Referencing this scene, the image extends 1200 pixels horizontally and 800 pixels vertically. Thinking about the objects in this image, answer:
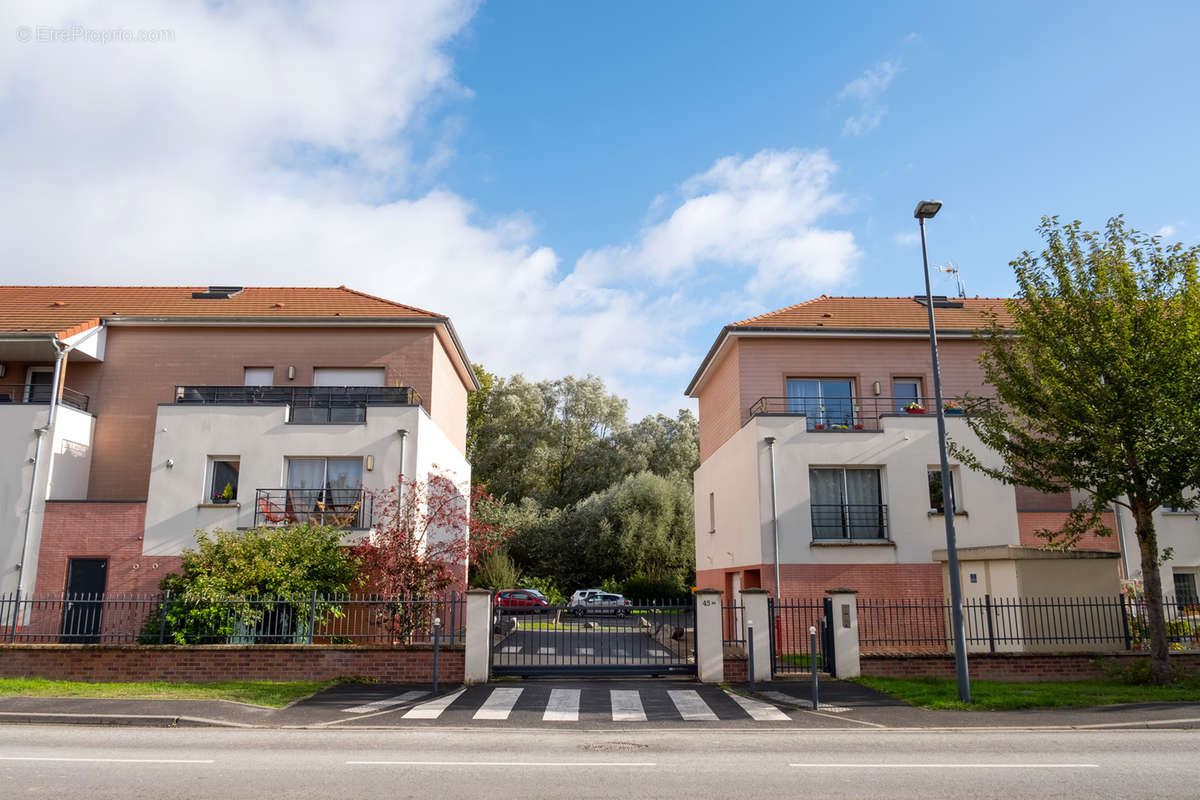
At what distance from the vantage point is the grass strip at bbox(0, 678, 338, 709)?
13211mm

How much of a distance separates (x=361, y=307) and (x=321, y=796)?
62.4ft

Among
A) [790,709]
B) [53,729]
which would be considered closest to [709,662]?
[790,709]

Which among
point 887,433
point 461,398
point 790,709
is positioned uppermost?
point 461,398

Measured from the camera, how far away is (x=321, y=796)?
6.96m

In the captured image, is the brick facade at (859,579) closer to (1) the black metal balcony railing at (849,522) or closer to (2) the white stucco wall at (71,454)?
(1) the black metal balcony railing at (849,522)

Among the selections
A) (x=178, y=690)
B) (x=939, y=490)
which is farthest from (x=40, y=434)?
(x=939, y=490)

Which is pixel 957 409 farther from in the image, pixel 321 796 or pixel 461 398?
pixel 321 796

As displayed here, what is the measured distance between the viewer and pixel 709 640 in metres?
15.6

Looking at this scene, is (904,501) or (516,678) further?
(904,501)

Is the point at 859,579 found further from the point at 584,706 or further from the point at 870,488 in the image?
the point at 584,706

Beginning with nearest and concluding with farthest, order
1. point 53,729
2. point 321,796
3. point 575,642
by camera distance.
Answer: point 321,796 → point 53,729 → point 575,642

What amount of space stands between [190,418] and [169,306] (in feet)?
19.4

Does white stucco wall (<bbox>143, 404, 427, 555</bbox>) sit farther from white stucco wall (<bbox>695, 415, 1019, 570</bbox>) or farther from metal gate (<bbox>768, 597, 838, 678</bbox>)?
metal gate (<bbox>768, 597, 838, 678</bbox>)

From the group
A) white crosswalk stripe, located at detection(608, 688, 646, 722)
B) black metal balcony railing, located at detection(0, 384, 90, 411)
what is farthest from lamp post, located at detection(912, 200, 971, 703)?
black metal balcony railing, located at detection(0, 384, 90, 411)
